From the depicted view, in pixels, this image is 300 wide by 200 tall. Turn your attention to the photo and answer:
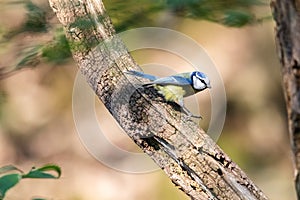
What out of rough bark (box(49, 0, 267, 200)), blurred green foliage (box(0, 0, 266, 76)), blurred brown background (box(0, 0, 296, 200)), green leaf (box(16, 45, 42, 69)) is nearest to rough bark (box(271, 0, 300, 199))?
blurred green foliage (box(0, 0, 266, 76))

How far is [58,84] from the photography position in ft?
8.80

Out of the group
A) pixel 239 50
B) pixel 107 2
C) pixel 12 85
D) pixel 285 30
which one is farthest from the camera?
pixel 239 50

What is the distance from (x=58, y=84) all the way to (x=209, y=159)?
1598 millimetres

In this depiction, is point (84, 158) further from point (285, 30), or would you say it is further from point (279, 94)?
point (285, 30)

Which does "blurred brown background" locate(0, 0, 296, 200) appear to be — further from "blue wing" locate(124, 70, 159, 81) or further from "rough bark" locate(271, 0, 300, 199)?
"rough bark" locate(271, 0, 300, 199)

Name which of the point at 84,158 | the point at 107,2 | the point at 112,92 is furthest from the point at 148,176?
the point at 107,2

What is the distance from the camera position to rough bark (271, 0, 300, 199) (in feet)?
2.35

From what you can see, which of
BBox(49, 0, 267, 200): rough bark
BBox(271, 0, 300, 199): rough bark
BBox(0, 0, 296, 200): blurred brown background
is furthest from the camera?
BBox(0, 0, 296, 200): blurred brown background

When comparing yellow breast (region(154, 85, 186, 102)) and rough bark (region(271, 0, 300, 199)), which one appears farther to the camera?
yellow breast (region(154, 85, 186, 102))

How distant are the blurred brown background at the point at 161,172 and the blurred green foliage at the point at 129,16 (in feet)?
6.01

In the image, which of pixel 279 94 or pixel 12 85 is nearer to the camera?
pixel 12 85

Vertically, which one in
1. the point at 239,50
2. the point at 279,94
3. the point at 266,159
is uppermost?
the point at 239,50

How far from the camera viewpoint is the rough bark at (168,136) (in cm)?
115

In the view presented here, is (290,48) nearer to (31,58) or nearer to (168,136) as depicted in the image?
(31,58)
